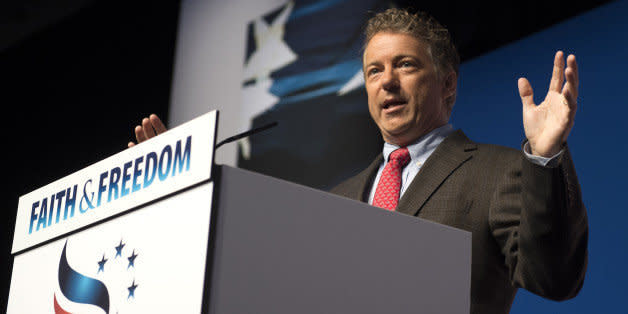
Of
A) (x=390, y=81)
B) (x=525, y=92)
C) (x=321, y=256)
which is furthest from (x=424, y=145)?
(x=321, y=256)

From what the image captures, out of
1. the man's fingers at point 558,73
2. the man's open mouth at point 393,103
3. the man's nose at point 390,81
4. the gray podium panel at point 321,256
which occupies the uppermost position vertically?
the man's nose at point 390,81

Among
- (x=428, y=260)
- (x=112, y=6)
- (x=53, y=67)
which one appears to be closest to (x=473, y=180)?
(x=428, y=260)

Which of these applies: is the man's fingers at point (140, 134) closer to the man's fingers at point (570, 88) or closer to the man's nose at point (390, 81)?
the man's nose at point (390, 81)

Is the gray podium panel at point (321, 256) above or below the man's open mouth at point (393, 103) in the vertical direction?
below

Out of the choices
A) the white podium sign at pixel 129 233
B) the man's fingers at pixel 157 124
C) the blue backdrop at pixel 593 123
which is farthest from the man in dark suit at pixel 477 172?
the blue backdrop at pixel 593 123

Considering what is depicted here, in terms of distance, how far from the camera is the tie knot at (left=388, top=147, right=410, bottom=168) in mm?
1703

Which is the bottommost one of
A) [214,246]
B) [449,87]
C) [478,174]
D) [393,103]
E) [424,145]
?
[214,246]

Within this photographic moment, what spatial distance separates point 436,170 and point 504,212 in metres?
0.19

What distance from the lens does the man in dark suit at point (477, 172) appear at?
1189 mm

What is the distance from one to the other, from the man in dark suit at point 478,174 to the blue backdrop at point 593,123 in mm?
800

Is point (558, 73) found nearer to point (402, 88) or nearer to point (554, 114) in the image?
point (554, 114)

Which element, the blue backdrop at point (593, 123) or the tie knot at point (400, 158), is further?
the blue backdrop at point (593, 123)

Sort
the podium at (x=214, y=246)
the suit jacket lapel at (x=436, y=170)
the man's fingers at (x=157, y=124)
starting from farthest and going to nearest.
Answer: the suit jacket lapel at (x=436, y=170) → the man's fingers at (x=157, y=124) → the podium at (x=214, y=246)

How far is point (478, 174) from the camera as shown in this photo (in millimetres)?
1528
